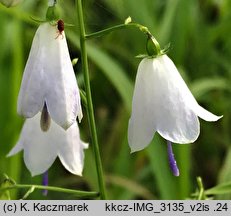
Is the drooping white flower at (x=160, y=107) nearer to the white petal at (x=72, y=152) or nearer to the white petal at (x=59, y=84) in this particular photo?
the white petal at (x=59, y=84)

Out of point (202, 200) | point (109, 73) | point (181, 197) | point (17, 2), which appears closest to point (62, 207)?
point (202, 200)

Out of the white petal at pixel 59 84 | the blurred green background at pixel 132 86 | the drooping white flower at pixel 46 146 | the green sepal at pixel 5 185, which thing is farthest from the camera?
the blurred green background at pixel 132 86

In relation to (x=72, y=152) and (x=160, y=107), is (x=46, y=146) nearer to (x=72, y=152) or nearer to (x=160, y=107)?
(x=72, y=152)

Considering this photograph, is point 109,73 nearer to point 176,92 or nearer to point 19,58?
point 19,58

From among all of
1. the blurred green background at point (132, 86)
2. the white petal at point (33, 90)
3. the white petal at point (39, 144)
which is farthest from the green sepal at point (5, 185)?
the blurred green background at point (132, 86)

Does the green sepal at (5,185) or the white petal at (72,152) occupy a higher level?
the white petal at (72,152)

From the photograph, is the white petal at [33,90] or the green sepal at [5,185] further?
→ the green sepal at [5,185]
